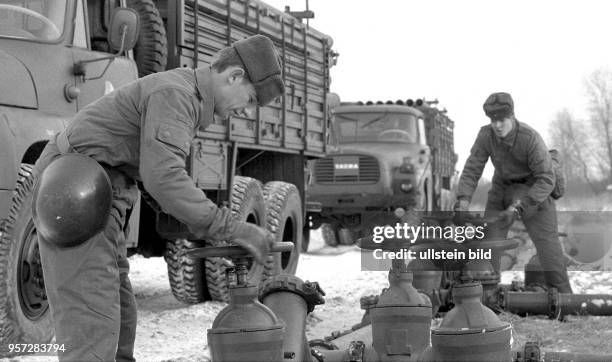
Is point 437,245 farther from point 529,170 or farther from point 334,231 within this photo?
point 334,231

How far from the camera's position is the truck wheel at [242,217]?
367 inches

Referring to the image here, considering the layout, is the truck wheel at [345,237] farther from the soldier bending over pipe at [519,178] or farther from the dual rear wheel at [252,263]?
the soldier bending over pipe at [519,178]

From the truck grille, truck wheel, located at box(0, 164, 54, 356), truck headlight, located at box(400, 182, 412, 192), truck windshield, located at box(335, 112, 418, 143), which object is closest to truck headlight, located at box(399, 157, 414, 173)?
truck headlight, located at box(400, 182, 412, 192)

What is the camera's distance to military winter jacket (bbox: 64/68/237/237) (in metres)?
3.64

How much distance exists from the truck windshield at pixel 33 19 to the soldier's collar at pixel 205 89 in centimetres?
351

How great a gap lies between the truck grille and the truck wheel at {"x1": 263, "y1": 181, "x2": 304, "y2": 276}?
18.8 ft

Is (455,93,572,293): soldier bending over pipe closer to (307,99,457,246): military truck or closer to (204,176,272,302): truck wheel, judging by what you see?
(204,176,272,302): truck wheel

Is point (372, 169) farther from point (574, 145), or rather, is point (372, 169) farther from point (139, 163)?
point (574, 145)

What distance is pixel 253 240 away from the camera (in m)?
3.59

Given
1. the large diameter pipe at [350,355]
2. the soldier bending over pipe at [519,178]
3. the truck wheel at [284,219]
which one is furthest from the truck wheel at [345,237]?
the large diameter pipe at [350,355]

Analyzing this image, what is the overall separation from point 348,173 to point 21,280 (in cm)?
1112

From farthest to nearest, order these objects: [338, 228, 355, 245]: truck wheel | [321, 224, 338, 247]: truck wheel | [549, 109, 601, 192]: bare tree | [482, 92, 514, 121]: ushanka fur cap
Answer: [549, 109, 601, 192]: bare tree, [338, 228, 355, 245]: truck wheel, [321, 224, 338, 247]: truck wheel, [482, 92, 514, 121]: ushanka fur cap

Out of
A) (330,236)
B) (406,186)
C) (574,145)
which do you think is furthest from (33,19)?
(574,145)

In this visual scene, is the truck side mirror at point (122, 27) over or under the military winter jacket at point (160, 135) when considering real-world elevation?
over
